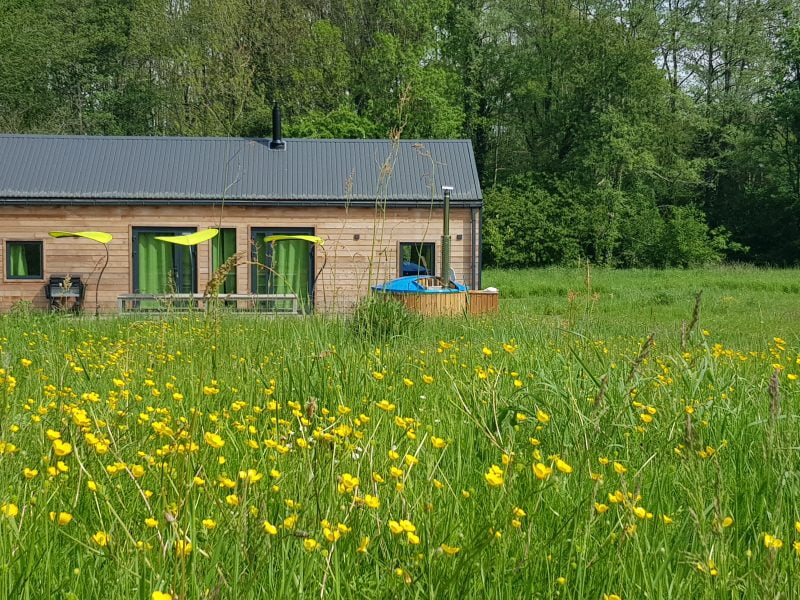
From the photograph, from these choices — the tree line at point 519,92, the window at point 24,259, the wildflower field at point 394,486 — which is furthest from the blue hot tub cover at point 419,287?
the tree line at point 519,92

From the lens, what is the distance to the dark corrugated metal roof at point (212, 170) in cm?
1891

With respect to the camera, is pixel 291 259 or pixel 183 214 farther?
pixel 291 259

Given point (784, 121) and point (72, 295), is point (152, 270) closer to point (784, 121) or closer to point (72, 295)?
point (72, 295)

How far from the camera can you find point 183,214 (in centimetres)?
1908

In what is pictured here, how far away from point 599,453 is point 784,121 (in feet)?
124

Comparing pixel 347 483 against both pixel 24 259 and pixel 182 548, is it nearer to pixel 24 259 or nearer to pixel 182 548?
pixel 182 548

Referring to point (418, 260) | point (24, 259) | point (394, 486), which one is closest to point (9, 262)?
point (24, 259)

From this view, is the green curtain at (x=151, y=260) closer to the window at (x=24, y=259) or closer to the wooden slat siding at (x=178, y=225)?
the wooden slat siding at (x=178, y=225)

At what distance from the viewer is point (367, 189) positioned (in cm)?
1944

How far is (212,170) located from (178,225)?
5.58ft

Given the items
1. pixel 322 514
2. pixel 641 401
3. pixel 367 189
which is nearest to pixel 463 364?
pixel 641 401

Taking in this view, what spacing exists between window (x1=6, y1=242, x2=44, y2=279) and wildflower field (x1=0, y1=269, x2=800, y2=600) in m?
14.9

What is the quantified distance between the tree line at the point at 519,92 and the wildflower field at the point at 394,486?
28.7 meters

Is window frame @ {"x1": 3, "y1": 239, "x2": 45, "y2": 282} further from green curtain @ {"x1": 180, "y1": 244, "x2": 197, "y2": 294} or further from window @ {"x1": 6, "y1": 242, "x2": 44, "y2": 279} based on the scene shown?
green curtain @ {"x1": 180, "y1": 244, "x2": 197, "y2": 294}
